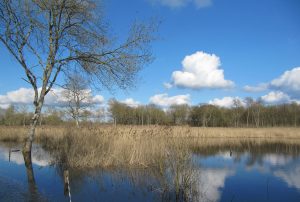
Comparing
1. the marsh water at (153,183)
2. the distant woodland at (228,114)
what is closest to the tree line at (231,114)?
the distant woodland at (228,114)

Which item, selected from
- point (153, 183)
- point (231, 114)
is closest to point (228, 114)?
point (231, 114)

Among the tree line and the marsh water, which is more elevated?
the tree line

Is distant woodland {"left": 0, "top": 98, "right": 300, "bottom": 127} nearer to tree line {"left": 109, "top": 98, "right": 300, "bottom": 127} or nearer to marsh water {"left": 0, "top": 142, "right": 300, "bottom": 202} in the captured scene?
tree line {"left": 109, "top": 98, "right": 300, "bottom": 127}

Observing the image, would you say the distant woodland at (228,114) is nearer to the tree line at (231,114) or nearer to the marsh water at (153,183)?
the tree line at (231,114)

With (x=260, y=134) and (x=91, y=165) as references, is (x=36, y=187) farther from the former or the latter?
(x=260, y=134)

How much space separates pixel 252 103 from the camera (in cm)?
6719

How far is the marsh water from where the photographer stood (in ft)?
23.8

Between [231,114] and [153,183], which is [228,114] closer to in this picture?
[231,114]

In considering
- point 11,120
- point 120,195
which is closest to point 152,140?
point 120,195

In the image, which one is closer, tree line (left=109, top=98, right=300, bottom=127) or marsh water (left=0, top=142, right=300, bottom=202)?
marsh water (left=0, top=142, right=300, bottom=202)

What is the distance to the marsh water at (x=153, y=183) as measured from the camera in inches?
286

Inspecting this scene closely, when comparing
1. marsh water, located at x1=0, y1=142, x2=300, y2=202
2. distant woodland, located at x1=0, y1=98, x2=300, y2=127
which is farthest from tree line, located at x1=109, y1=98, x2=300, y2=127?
marsh water, located at x1=0, y1=142, x2=300, y2=202

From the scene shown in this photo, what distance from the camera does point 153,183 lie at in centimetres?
862

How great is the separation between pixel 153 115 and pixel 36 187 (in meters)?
52.0
